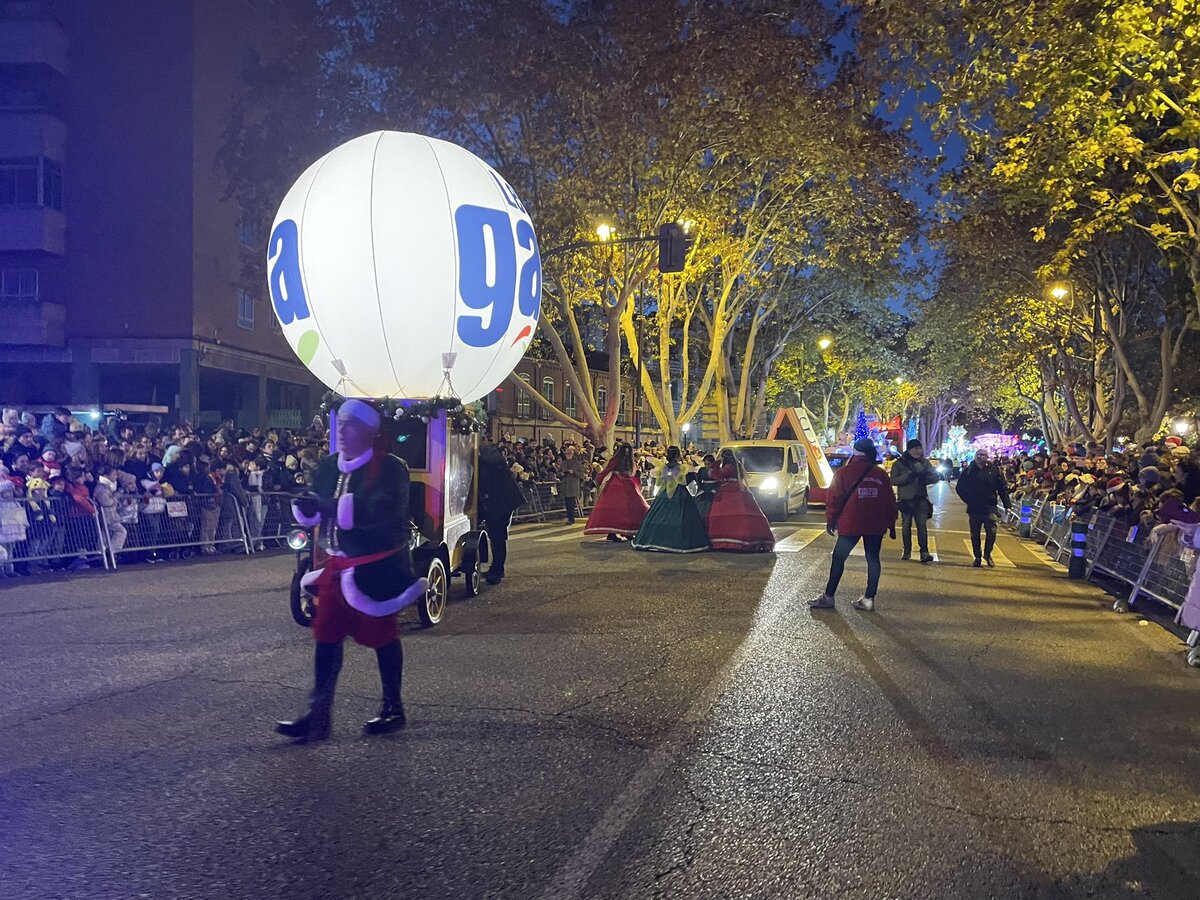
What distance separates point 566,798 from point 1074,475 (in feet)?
48.2

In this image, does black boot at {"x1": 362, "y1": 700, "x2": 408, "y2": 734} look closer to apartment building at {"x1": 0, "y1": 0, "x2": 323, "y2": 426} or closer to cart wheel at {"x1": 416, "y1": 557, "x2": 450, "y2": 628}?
cart wheel at {"x1": 416, "y1": 557, "x2": 450, "y2": 628}

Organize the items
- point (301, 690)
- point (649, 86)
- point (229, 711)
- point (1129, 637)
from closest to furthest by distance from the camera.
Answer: point (229, 711) → point (301, 690) → point (1129, 637) → point (649, 86)

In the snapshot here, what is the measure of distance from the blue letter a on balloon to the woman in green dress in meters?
7.20

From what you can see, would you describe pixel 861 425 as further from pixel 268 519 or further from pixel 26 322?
pixel 268 519

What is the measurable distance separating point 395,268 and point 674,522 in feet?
24.9

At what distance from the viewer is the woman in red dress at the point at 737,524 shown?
1496cm

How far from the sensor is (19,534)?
38.7 feet

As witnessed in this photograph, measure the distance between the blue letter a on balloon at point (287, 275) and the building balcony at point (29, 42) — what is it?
81.5 ft

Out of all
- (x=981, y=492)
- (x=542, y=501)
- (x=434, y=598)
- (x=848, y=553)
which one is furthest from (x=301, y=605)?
(x=542, y=501)

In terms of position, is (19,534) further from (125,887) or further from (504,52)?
(504,52)

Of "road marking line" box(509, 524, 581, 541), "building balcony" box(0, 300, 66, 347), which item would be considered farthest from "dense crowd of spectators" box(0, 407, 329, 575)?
"building balcony" box(0, 300, 66, 347)

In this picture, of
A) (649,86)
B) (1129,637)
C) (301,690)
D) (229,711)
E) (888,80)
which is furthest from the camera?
(649,86)

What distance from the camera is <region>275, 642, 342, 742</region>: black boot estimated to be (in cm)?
538

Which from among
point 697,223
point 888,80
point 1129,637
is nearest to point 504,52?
point 697,223
